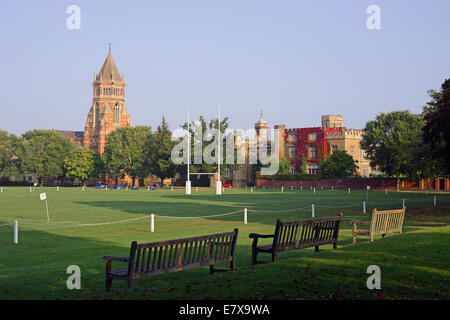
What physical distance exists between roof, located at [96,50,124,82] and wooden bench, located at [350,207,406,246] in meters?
165

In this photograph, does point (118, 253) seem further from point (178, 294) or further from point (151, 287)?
point (178, 294)

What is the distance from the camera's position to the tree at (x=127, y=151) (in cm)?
12038

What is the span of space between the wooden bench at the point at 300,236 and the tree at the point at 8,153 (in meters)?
124

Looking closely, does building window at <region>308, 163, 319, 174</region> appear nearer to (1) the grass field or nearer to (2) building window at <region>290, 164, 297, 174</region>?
(2) building window at <region>290, 164, 297, 174</region>

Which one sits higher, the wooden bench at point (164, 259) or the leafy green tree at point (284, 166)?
the leafy green tree at point (284, 166)

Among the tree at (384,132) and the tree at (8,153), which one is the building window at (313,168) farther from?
the tree at (8,153)

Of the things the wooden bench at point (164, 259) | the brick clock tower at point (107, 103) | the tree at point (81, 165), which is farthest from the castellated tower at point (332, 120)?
the wooden bench at point (164, 259)

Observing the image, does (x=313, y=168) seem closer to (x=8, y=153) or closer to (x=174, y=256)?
(x=8, y=153)

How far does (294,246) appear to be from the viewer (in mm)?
13906

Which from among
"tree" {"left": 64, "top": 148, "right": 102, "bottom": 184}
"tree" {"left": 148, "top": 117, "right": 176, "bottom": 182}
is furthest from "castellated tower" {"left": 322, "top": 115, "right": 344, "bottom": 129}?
"tree" {"left": 64, "top": 148, "right": 102, "bottom": 184}

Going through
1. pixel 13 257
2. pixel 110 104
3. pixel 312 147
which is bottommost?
pixel 13 257
